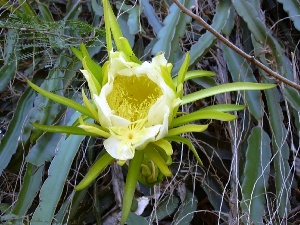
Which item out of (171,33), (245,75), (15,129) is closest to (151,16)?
(171,33)

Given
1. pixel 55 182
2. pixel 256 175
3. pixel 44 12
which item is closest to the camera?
pixel 55 182

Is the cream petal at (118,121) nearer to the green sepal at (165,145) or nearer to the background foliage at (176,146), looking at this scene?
the green sepal at (165,145)

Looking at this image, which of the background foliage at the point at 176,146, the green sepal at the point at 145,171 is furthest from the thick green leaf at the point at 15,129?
the green sepal at the point at 145,171

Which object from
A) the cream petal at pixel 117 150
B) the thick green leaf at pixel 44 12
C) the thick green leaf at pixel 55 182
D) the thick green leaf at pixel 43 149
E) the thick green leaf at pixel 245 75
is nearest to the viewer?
the cream petal at pixel 117 150

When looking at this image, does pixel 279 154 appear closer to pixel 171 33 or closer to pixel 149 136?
pixel 171 33

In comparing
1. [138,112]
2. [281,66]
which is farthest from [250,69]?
[138,112]

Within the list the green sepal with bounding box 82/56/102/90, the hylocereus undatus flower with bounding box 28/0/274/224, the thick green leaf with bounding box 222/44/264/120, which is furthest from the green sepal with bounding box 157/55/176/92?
the thick green leaf with bounding box 222/44/264/120

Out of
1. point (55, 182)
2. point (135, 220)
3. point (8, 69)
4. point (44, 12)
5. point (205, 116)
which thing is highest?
point (44, 12)
